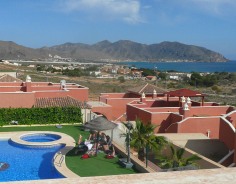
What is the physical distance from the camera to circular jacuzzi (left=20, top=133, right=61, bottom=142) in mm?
21697

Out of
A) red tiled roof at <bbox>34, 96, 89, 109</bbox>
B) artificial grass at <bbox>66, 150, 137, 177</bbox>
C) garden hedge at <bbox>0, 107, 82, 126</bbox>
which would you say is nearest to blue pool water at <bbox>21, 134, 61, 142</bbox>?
garden hedge at <bbox>0, 107, 82, 126</bbox>

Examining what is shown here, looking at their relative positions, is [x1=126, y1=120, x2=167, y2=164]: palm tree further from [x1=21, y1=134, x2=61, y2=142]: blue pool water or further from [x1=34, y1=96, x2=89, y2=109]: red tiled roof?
[x1=34, y1=96, x2=89, y2=109]: red tiled roof

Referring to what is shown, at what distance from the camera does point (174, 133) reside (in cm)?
2091

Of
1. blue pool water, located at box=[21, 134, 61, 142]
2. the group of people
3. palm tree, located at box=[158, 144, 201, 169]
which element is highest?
palm tree, located at box=[158, 144, 201, 169]

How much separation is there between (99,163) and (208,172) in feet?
21.1

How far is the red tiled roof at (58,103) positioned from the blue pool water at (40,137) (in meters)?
4.01

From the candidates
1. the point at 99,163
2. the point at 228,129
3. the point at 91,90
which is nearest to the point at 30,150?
the point at 99,163

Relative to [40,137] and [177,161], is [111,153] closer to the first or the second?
[177,161]

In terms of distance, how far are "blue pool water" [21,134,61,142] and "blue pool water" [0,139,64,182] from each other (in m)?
1.27

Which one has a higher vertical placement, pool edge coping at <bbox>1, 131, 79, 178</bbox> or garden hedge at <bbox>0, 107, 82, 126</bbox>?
garden hedge at <bbox>0, 107, 82, 126</bbox>

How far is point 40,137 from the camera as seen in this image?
22.2m

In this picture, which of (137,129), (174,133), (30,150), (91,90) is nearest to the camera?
(137,129)

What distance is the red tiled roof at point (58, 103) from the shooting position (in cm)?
2623

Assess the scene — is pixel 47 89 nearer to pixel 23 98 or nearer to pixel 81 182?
pixel 23 98
